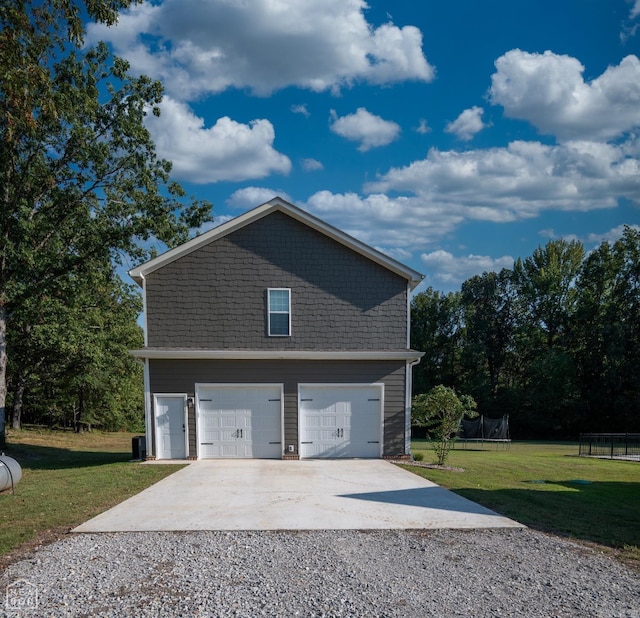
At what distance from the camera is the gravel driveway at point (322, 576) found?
4.55 m

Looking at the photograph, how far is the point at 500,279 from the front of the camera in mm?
40969

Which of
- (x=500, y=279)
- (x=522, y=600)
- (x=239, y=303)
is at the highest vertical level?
(x=500, y=279)

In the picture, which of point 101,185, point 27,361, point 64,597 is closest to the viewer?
point 64,597

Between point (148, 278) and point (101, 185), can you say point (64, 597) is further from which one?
point (101, 185)

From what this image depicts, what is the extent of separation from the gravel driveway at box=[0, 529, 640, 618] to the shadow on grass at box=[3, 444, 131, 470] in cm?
888

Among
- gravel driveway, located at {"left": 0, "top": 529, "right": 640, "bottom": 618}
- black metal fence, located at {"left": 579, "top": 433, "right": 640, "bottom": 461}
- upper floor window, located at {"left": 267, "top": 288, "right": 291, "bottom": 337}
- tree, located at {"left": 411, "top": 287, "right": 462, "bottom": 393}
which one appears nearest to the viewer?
gravel driveway, located at {"left": 0, "top": 529, "right": 640, "bottom": 618}

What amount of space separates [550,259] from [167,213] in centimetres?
3162

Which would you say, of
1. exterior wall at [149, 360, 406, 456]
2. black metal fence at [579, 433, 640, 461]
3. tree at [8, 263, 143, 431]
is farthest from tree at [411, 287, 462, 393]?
exterior wall at [149, 360, 406, 456]

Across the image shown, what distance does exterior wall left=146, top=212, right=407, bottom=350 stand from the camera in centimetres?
1401

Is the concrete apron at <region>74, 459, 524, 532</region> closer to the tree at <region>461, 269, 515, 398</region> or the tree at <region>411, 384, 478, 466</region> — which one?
the tree at <region>411, 384, 478, 466</region>

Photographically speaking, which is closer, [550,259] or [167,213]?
[167,213]

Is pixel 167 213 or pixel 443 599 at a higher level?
pixel 167 213

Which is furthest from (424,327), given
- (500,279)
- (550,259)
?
(550,259)

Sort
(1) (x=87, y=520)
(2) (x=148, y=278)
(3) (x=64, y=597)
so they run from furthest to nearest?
(2) (x=148, y=278) → (1) (x=87, y=520) → (3) (x=64, y=597)
